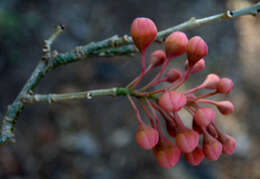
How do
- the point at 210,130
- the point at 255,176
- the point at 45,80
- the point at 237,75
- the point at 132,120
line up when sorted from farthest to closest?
the point at 237,75, the point at 255,176, the point at 132,120, the point at 45,80, the point at 210,130

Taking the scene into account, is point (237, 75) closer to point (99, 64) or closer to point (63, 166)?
point (99, 64)

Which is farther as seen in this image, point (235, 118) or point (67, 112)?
point (235, 118)

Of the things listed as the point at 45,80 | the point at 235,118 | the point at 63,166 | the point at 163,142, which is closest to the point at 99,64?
the point at 45,80

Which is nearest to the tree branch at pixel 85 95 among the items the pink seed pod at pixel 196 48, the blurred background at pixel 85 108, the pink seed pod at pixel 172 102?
the pink seed pod at pixel 172 102

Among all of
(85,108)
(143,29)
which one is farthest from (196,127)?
(85,108)

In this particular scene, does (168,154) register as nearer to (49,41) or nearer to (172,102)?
(172,102)

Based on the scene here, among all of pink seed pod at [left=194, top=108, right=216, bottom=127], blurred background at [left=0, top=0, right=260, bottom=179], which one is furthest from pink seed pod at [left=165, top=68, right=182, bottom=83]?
blurred background at [left=0, top=0, right=260, bottom=179]

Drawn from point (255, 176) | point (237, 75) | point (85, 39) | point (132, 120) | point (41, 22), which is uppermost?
point (41, 22)
